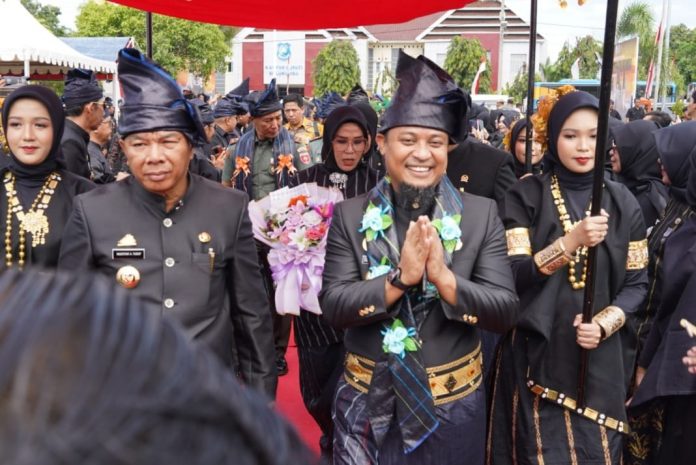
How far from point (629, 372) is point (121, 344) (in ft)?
10.3

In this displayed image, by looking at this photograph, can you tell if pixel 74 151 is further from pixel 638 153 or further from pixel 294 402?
pixel 638 153

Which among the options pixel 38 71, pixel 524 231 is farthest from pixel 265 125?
pixel 38 71

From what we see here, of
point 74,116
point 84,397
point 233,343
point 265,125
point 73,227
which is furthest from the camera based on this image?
point 265,125

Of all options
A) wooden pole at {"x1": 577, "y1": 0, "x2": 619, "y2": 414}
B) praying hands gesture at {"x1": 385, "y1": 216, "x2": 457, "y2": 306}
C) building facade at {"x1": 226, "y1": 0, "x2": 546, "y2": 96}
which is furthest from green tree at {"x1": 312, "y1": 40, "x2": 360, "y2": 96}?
praying hands gesture at {"x1": 385, "y1": 216, "x2": 457, "y2": 306}

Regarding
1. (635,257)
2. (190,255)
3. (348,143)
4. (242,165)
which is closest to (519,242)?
(635,257)

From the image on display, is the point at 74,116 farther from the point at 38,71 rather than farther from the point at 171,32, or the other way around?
the point at 171,32

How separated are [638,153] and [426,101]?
2823mm

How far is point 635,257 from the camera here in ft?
10.4

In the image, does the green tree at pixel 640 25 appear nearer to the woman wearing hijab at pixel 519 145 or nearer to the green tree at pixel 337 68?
the green tree at pixel 337 68

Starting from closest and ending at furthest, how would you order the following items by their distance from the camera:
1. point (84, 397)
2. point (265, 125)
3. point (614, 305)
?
point (84, 397) → point (614, 305) → point (265, 125)

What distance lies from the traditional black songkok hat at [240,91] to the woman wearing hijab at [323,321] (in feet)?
11.5

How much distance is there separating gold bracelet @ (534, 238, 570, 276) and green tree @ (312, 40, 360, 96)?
4136 cm

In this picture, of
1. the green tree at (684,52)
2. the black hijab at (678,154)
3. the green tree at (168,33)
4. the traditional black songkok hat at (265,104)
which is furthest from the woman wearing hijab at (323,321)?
the green tree at (684,52)

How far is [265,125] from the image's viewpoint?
236 inches
